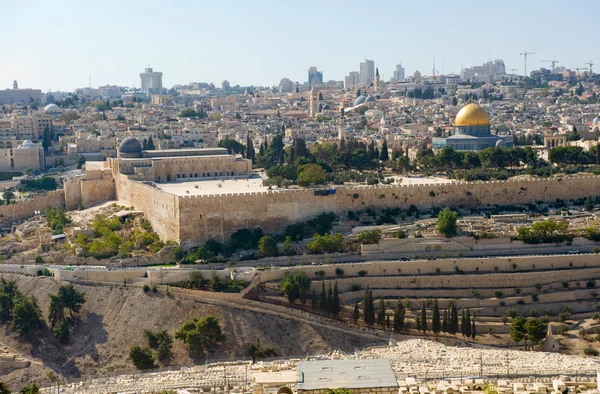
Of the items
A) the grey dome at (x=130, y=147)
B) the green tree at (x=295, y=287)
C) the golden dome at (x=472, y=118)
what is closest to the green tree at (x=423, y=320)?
the green tree at (x=295, y=287)

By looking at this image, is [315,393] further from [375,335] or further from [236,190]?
[236,190]

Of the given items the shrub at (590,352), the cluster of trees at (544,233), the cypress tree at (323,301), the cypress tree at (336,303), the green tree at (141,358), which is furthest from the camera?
the cluster of trees at (544,233)

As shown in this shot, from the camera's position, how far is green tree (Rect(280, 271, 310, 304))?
36.1m

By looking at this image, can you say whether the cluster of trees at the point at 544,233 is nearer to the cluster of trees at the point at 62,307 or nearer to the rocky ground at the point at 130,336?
the rocky ground at the point at 130,336

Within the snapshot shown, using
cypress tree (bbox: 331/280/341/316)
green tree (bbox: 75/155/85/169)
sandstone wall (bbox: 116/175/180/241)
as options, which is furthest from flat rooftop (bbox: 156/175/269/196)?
green tree (bbox: 75/155/85/169)

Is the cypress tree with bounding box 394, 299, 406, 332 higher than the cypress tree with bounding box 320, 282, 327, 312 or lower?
lower

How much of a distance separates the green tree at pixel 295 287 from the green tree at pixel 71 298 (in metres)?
6.65

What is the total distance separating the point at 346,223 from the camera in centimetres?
4222

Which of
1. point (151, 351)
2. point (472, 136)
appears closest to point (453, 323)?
point (151, 351)

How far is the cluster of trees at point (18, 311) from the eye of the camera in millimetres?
35031

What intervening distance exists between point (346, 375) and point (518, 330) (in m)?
12.1

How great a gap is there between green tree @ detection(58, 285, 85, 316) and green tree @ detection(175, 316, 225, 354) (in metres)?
4.28

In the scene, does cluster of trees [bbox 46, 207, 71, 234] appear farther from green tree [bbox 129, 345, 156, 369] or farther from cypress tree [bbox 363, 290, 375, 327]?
cypress tree [bbox 363, 290, 375, 327]

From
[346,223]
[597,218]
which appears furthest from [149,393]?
[597,218]
